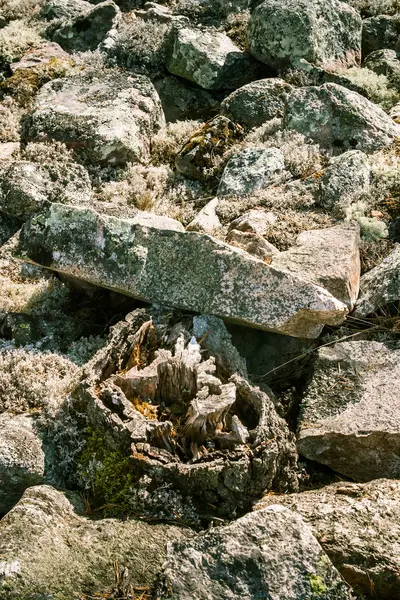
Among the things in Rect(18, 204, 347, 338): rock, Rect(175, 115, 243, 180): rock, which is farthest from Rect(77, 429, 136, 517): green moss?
Rect(175, 115, 243, 180): rock

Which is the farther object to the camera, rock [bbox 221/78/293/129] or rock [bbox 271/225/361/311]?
rock [bbox 221/78/293/129]

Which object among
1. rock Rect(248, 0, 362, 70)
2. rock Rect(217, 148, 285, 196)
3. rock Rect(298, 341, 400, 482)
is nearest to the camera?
rock Rect(298, 341, 400, 482)

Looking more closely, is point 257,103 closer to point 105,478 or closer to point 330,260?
point 330,260

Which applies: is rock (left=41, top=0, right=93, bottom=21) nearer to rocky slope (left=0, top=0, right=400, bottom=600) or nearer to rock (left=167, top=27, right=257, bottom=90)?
rock (left=167, top=27, right=257, bottom=90)

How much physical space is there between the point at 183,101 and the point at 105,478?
7.99m

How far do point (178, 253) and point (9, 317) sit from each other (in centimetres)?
202

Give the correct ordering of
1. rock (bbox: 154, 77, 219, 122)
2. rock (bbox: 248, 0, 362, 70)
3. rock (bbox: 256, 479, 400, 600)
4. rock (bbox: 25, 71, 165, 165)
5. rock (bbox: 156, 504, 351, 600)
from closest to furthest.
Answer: rock (bbox: 156, 504, 351, 600) < rock (bbox: 256, 479, 400, 600) < rock (bbox: 25, 71, 165, 165) < rock (bbox: 248, 0, 362, 70) < rock (bbox: 154, 77, 219, 122)

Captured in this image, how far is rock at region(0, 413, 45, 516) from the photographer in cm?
505

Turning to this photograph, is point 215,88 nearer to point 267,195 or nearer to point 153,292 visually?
point 267,195

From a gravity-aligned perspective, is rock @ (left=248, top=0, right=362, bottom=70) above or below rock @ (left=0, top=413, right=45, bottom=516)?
above

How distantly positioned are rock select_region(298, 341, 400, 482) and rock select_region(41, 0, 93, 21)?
1075 centimetres

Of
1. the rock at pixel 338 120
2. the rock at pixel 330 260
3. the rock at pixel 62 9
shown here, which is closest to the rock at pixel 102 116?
the rock at pixel 338 120

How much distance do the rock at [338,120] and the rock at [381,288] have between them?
262 centimetres

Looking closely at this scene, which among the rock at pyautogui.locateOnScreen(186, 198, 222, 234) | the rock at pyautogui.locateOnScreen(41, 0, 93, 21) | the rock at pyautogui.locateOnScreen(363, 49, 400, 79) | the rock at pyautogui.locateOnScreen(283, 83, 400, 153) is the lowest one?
the rock at pyautogui.locateOnScreen(41, 0, 93, 21)
